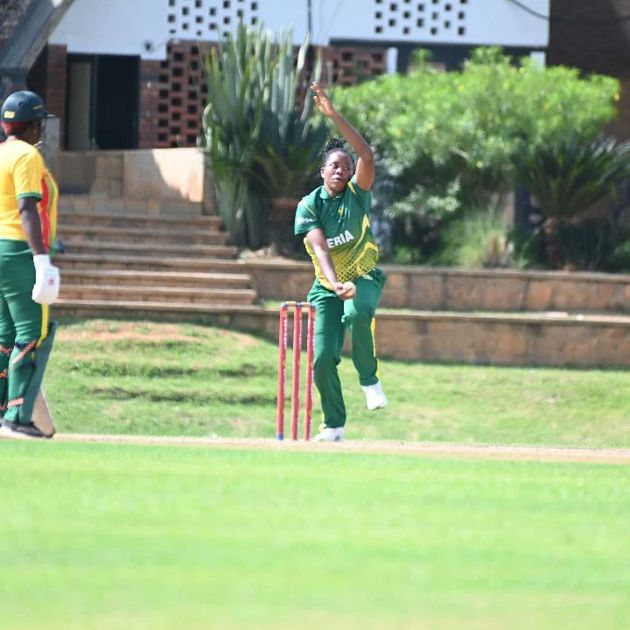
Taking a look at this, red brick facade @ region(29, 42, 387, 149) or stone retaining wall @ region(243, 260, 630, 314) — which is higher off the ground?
red brick facade @ region(29, 42, 387, 149)

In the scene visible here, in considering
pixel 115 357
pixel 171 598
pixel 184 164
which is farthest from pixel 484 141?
pixel 171 598

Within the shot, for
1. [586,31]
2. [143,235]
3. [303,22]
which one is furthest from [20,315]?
[586,31]

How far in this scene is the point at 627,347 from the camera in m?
20.3

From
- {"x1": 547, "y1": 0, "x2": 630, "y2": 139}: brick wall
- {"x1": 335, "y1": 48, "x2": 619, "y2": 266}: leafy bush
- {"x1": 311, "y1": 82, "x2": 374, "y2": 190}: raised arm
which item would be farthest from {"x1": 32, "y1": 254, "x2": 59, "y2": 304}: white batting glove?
{"x1": 547, "y1": 0, "x2": 630, "y2": 139}: brick wall

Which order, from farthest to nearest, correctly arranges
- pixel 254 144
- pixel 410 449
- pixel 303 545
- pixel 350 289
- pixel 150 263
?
pixel 254 144, pixel 150 263, pixel 350 289, pixel 410 449, pixel 303 545

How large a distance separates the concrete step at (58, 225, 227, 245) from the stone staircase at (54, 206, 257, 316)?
0.01 m

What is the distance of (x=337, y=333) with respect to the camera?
12.1 meters

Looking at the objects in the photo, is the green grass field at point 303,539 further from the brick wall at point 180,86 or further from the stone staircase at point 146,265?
the brick wall at point 180,86

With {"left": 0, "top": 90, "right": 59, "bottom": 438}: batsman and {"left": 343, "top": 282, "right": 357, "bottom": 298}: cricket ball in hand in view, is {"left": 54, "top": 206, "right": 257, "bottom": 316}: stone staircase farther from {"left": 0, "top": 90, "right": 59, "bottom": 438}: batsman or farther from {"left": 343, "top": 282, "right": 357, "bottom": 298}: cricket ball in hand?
{"left": 0, "top": 90, "right": 59, "bottom": 438}: batsman

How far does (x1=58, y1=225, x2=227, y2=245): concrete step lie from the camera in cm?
2198

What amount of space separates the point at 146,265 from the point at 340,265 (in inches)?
370

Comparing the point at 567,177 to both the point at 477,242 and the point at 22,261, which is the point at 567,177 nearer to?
the point at 477,242

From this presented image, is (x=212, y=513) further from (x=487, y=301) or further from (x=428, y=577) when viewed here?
(x=487, y=301)

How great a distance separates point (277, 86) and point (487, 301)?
385cm
